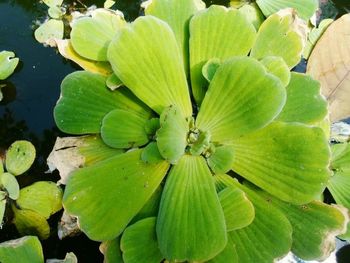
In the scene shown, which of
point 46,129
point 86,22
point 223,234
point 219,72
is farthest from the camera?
point 46,129

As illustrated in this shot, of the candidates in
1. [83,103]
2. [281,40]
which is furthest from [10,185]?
[281,40]

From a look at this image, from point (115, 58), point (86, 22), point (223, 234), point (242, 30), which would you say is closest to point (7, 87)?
point (86, 22)

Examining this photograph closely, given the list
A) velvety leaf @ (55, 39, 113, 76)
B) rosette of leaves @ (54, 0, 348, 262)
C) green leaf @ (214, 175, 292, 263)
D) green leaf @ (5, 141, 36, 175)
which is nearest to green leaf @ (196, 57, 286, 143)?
rosette of leaves @ (54, 0, 348, 262)

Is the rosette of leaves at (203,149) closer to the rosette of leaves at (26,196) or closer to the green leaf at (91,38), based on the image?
the green leaf at (91,38)

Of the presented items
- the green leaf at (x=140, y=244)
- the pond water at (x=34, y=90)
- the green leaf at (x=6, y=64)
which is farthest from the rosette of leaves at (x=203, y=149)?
the green leaf at (x=6, y=64)

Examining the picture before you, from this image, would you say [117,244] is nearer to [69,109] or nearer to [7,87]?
[69,109]
